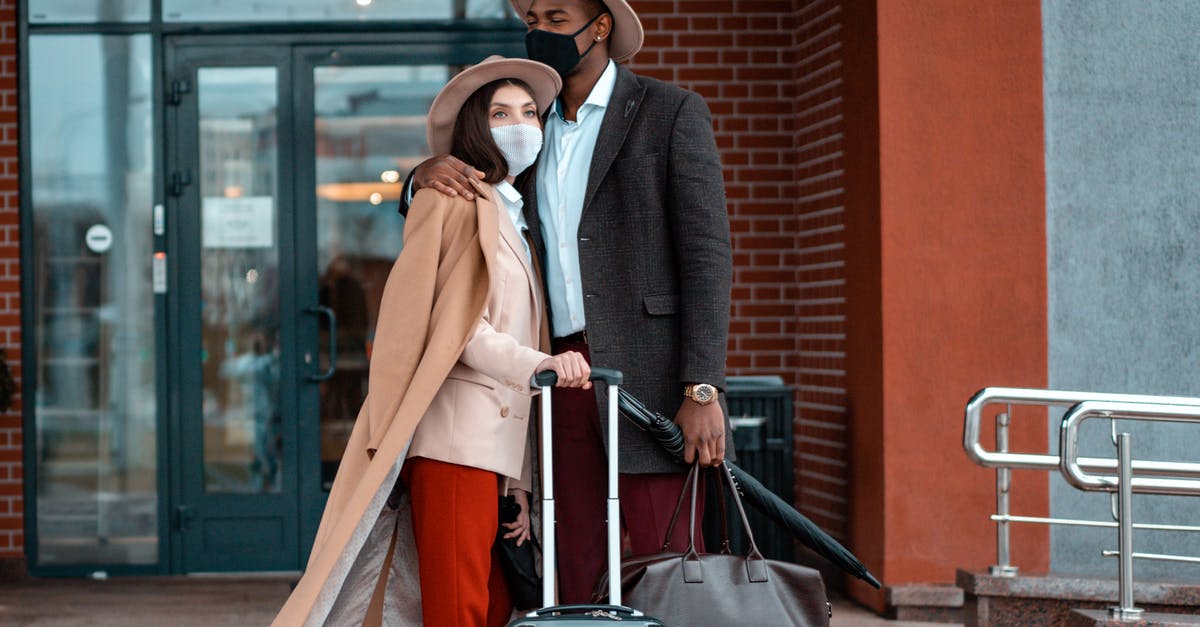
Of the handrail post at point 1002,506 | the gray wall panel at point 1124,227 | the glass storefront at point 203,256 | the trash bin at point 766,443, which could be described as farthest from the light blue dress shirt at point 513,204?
the glass storefront at point 203,256

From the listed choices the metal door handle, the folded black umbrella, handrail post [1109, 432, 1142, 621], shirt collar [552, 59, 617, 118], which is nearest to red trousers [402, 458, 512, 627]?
the folded black umbrella

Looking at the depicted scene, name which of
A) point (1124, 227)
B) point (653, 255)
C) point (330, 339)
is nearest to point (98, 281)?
point (330, 339)

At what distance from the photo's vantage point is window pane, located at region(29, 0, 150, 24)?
6621 millimetres

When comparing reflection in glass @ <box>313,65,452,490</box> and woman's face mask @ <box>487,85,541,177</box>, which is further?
reflection in glass @ <box>313,65,452,490</box>

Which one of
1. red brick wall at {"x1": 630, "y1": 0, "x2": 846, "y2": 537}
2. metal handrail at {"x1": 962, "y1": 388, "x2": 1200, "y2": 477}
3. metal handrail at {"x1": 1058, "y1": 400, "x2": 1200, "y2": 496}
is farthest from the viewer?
red brick wall at {"x1": 630, "y1": 0, "x2": 846, "y2": 537}

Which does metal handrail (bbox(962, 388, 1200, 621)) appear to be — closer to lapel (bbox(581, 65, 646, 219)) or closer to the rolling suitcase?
lapel (bbox(581, 65, 646, 219))

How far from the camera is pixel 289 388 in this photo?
670cm

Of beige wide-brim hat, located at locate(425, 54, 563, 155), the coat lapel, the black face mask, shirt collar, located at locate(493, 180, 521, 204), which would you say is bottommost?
the coat lapel

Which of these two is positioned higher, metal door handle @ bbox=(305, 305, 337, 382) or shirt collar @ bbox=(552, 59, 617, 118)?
shirt collar @ bbox=(552, 59, 617, 118)

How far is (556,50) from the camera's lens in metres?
3.33

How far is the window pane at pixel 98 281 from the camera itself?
21.7 ft

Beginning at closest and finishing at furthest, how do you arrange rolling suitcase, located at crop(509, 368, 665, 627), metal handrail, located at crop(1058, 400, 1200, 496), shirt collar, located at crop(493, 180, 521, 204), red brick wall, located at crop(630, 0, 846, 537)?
rolling suitcase, located at crop(509, 368, 665, 627), shirt collar, located at crop(493, 180, 521, 204), metal handrail, located at crop(1058, 400, 1200, 496), red brick wall, located at crop(630, 0, 846, 537)

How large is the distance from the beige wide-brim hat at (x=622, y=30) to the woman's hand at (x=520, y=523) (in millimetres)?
1115

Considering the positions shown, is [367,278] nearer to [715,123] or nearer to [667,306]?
[715,123]
